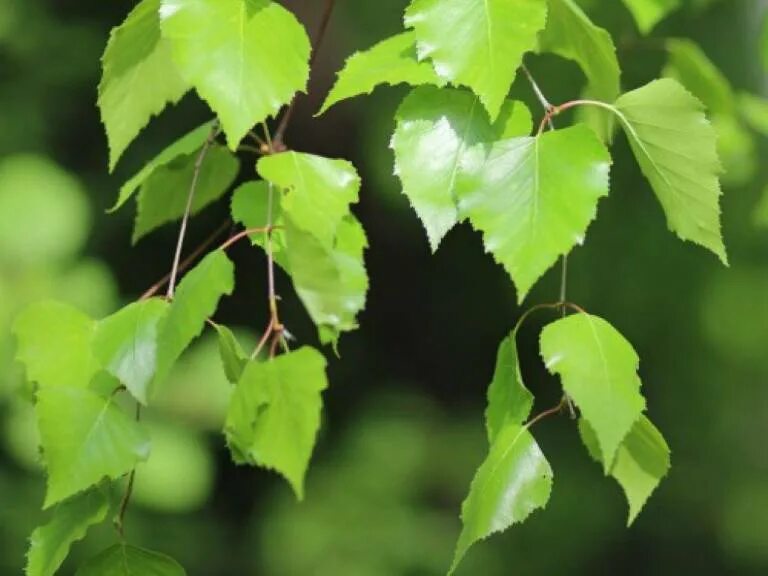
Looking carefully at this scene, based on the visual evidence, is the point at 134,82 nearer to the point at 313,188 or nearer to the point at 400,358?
the point at 313,188

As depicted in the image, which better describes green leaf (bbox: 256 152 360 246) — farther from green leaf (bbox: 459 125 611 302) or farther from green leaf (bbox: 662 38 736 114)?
green leaf (bbox: 662 38 736 114)

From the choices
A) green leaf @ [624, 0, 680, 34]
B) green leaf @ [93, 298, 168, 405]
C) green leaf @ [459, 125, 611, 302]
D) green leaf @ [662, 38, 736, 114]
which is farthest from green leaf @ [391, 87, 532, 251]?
green leaf @ [662, 38, 736, 114]

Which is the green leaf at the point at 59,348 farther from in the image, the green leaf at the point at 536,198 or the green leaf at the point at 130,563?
the green leaf at the point at 536,198

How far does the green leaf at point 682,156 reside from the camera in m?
0.63

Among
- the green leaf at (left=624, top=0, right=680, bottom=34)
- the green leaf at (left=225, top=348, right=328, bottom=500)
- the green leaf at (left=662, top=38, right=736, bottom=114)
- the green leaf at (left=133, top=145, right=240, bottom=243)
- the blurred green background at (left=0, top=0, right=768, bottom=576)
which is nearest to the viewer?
the green leaf at (left=225, top=348, right=328, bottom=500)

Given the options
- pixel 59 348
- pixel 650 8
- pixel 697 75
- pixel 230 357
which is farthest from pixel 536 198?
pixel 697 75

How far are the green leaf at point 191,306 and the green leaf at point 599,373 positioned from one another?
15cm

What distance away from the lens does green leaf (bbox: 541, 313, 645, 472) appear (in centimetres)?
59

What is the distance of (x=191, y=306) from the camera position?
618 millimetres

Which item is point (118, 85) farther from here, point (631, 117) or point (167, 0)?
point (631, 117)

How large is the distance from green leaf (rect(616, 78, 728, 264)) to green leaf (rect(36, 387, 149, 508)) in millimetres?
270

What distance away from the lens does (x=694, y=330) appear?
285cm

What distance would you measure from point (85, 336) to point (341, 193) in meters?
0.16

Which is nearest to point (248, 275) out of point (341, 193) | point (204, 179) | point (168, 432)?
point (168, 432)
